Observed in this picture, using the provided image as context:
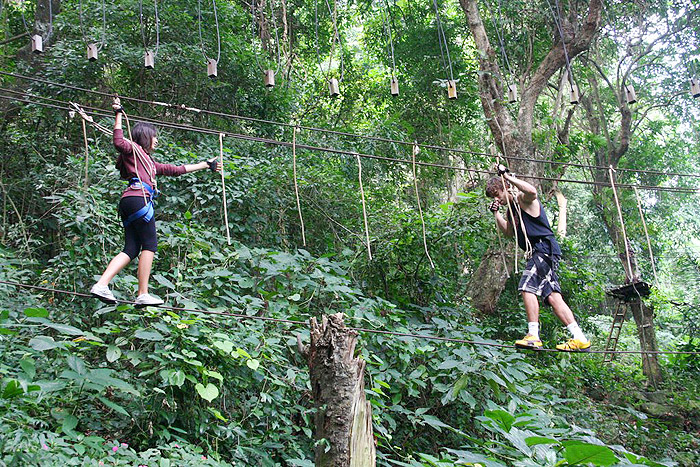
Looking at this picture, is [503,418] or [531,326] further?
[531,326]

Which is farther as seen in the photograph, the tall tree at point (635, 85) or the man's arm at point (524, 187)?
the tall tree at point (635, 85)

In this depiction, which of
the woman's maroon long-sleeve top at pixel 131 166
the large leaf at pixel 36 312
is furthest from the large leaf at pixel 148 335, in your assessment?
the woman's maroon long-sleeve top at pixel 131 166

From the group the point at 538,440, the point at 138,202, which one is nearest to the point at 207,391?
the point at 138,202

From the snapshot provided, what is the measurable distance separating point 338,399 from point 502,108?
5501 mm

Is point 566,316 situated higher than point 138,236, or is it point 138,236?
point 138,236

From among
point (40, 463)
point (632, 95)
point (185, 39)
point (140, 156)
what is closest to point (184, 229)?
point (140, 156)

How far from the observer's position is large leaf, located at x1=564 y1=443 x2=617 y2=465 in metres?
2.77

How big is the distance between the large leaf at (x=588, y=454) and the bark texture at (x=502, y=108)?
441 cm

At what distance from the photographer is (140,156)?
3.51m

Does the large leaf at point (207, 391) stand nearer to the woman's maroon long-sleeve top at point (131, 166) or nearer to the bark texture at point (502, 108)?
the woman's maroon long-sleeve top at point (131, 166)

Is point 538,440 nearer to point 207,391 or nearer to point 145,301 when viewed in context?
point 207,391

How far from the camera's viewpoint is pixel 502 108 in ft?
25.0

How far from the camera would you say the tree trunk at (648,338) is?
8703mm

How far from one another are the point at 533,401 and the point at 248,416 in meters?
2.51
